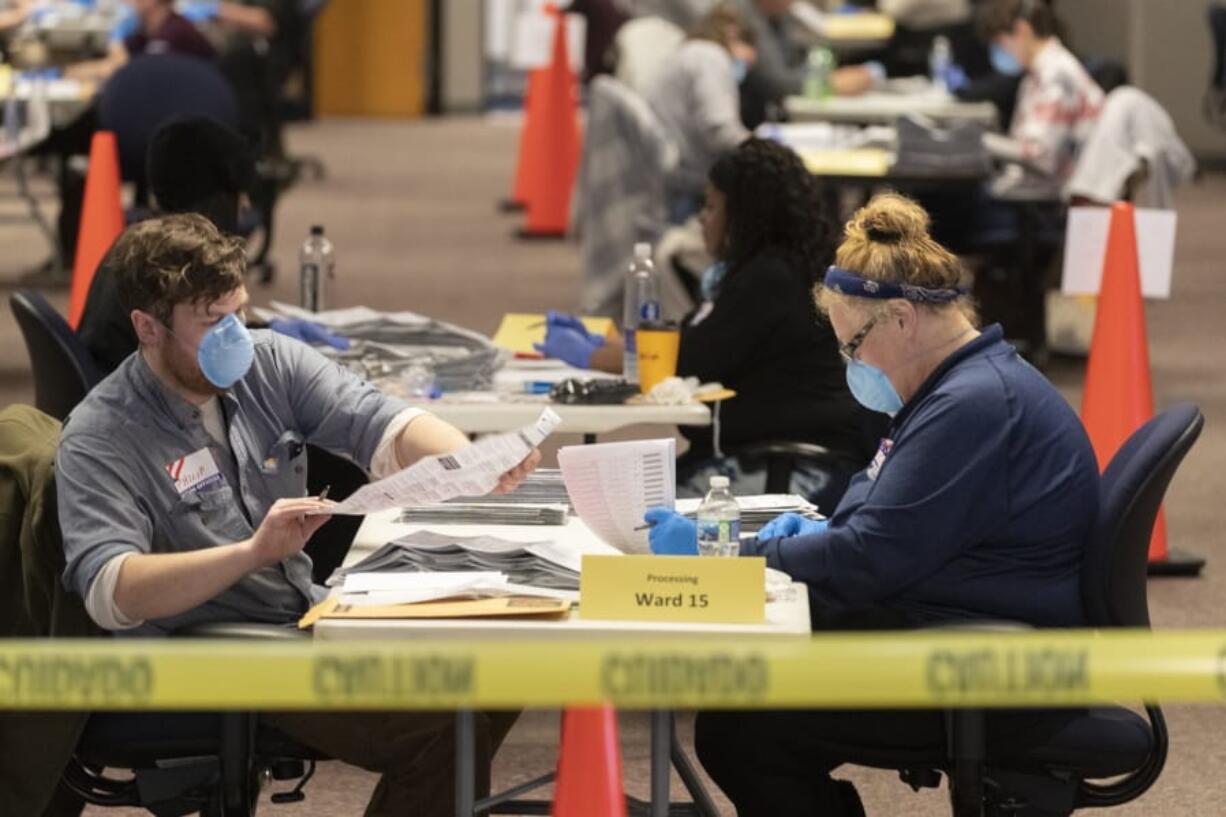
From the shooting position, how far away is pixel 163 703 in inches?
92.3

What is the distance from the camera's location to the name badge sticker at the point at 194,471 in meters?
3.41

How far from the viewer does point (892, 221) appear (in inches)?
138

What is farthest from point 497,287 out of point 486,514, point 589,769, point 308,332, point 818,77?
point 589,769

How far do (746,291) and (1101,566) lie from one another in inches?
75.5

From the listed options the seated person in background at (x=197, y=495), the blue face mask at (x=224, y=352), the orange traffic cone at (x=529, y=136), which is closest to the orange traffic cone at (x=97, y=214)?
the seated person in background at (x=197, y=495)

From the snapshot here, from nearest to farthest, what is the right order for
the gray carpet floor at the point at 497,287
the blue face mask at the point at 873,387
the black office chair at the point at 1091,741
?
the black office chair at the point at 1091,741, the blue face mask at the point at 873,387, the gray carpet floor at the point at 497,287

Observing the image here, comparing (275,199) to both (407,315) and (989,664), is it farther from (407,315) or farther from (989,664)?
(989,664)

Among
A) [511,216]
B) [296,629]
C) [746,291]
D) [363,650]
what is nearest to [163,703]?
[363,650]

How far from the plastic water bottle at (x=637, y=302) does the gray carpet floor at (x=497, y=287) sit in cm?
82

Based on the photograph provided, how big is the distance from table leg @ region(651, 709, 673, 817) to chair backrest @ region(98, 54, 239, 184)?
21.4 ft

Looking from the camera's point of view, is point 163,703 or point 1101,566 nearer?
point 163,703

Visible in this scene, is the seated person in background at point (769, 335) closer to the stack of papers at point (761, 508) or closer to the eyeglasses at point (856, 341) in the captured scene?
the stack of papers at point (761, 508)

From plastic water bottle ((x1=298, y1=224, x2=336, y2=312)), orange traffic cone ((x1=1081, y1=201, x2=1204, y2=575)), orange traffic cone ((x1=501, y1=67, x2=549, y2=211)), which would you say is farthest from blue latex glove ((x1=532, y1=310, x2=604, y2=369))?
orange traffic cone ((x1=501, y1=67, x2=549, y2=211))

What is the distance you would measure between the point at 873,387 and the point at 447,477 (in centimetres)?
72
